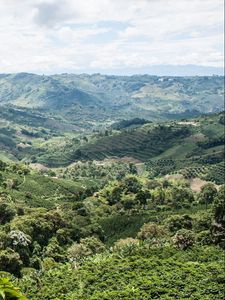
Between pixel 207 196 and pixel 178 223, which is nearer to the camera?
pixel 178 223

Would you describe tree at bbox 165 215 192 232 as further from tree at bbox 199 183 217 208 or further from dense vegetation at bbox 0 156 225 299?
tree at bbox 199 183 217 208

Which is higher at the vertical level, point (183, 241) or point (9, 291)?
point (9, 291)

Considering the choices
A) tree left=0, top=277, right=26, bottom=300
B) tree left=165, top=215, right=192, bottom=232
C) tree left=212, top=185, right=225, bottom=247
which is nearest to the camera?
tree left=0, top=277, right=26, bottom=300

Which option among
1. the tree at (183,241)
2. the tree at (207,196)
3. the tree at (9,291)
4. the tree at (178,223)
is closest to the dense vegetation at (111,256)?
the tree at (183,241)

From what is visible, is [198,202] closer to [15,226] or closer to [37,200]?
[37,200]

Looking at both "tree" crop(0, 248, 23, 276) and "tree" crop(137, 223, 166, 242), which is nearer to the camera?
"tree" crop(0, 248, 23, 276)

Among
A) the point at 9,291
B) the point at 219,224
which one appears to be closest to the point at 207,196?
the point at 219,224

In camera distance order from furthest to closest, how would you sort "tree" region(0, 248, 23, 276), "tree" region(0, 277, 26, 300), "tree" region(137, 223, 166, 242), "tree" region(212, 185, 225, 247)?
"tree" region(137, 223, 166, 242)
"tree" region(212, 185, 225, 247)
"tree" region(0, 248, 23, 276)
"tree" region(0, 277, 26, 300)

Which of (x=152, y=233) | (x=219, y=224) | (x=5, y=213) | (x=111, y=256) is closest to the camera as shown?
(x=111, y=256)

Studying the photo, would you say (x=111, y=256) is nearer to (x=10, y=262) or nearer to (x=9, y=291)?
(x=10, y=262)

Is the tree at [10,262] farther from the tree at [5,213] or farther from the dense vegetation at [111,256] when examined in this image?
the tree at [5,213]

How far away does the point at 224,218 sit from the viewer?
4604 inches

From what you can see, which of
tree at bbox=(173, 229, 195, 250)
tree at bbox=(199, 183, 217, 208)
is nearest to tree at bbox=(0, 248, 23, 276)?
tree at bbox=(173, 229, 195, 250)

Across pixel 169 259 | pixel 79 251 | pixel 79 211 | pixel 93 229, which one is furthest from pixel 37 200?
pixel 169 259
